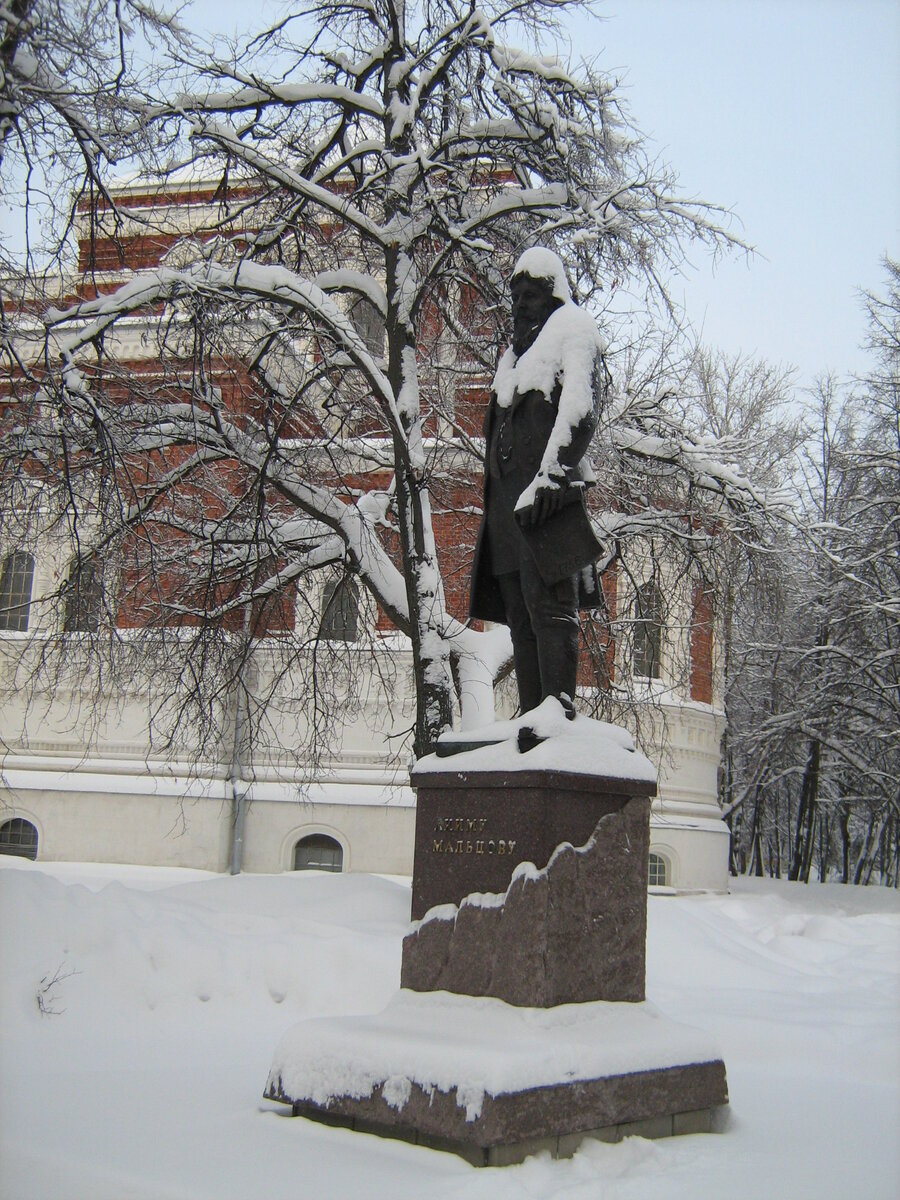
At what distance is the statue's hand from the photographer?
5.98 m

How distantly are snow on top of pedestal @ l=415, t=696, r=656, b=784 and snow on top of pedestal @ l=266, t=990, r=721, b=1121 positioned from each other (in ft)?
3.54

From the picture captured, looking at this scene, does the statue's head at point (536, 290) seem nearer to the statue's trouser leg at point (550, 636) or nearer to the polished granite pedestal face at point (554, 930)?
the statue's trouser leg at point (550, 636)

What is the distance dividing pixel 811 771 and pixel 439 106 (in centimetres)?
2048

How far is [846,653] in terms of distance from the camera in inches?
930

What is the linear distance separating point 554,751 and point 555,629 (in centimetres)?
77

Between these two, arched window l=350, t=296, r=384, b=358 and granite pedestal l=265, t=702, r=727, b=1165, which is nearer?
granite pedestal l=265, t=702, r=727, b=1165

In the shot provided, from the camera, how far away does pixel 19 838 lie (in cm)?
1998

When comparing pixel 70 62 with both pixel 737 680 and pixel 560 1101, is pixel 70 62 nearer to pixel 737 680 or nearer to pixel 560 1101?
pixel 560 1101

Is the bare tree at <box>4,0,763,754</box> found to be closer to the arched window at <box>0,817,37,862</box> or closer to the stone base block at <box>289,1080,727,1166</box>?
the stone base block at <box>289,1080,727,1166</box>

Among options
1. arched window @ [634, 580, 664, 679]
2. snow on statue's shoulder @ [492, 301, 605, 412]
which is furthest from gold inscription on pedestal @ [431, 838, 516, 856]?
arched window @ [634, 580, 664, 679]

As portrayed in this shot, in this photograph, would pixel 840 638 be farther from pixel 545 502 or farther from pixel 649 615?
pixel 545 502

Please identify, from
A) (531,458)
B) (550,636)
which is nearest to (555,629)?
(550,636)

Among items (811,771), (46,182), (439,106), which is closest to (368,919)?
(46,182)

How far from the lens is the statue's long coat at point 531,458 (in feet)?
20.0
